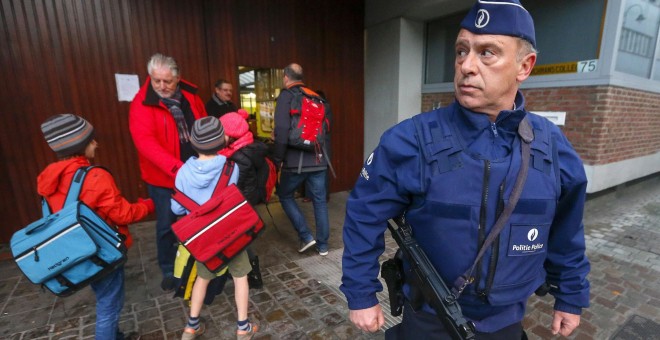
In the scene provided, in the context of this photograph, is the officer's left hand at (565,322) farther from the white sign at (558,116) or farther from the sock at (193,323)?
the white sign at (558,116)

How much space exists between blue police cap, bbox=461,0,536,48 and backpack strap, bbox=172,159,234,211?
1.80 meters

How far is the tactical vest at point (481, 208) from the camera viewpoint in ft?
3.91

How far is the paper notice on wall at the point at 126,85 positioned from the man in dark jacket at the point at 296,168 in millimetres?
2336

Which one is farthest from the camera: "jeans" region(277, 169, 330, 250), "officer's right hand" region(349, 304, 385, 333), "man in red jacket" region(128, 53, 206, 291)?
"jeans" region(277, 169, 330, 250)

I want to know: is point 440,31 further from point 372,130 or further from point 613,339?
point 613,339

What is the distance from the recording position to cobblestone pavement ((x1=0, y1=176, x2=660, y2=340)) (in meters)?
2.59

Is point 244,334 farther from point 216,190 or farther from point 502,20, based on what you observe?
point 502,20

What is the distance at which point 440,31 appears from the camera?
5969 millimetres

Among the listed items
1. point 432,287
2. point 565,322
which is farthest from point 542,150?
point 565,322

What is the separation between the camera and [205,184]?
7.49 ft

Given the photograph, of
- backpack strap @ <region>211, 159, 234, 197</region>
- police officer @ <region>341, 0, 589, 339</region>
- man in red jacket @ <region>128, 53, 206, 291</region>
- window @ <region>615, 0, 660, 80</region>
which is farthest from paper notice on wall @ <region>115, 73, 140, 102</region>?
window @ <region>615, 0, 660, 80</region>

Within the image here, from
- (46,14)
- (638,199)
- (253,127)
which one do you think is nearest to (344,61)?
(253,127)

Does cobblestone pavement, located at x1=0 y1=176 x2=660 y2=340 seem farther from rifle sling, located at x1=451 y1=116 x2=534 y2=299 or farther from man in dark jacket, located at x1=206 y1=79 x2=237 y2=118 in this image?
man in dark jacket, located at x1=206 y1=79 x2=237 y2=118

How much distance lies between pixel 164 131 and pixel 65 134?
856mm
